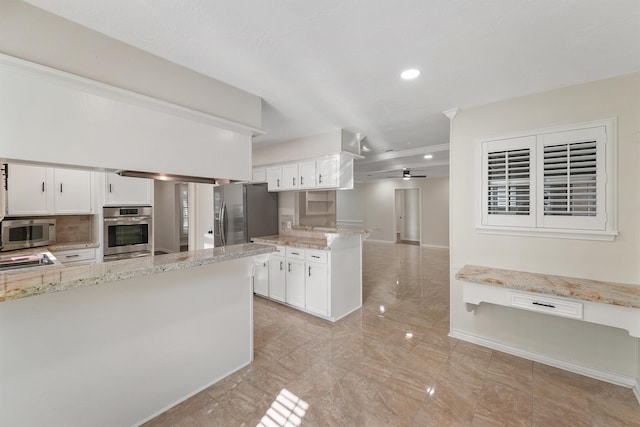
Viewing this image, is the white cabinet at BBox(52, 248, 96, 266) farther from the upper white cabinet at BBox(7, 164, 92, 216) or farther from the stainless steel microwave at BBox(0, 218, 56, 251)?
the upper white cabinet at BBox(7, 164, 92, 216)

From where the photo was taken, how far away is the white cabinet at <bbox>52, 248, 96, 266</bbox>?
131 inches

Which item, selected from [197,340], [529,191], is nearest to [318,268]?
[197,340]

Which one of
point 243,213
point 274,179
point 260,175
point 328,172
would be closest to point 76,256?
point 243,213

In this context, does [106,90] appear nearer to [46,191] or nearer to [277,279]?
[46,191]

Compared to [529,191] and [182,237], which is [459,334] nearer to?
[529,191]

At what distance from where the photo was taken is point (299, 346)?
2.77 metres

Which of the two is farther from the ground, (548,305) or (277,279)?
(548,305)

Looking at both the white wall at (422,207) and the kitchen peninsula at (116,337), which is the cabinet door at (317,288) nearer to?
the kitchen peninsula at (116,337)

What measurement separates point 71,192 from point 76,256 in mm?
865

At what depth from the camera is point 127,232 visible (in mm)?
3869

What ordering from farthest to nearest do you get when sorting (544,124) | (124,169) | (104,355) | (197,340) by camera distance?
(544,124)
(197,340)
(124,169)
(104,355)

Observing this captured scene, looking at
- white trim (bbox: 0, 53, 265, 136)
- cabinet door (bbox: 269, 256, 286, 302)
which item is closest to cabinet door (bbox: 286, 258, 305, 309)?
cabinet door (bbox: 269, 256, 286, 302)

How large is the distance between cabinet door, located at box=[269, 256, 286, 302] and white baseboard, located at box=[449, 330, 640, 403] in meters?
2.25

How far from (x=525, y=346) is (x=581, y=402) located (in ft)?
2.07
